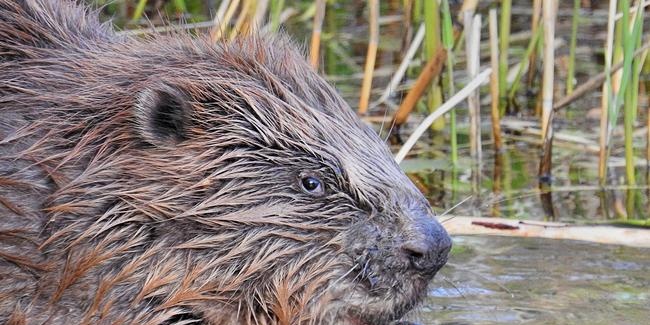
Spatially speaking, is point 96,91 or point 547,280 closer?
point 96,91

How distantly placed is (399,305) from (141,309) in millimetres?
560

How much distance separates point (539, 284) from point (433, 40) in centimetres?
154

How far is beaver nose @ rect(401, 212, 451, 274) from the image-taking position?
288 cm

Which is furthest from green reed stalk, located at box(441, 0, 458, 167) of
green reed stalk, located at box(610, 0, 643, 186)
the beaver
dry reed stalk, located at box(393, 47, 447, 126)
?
the beaver

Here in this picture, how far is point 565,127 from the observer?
574cm

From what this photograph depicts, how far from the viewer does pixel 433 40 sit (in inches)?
209

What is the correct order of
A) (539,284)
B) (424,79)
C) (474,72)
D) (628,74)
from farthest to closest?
(424,79), (474,72), (628,74), (539,284)

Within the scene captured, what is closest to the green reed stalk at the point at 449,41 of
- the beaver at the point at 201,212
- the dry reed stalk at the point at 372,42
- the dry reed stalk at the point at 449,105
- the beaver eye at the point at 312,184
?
the dry reed stalk at the point at 449,105

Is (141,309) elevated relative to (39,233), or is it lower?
lower

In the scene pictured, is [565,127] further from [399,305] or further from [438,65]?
[399,305]

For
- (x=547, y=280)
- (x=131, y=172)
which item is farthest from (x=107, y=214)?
(x=547, y=280)

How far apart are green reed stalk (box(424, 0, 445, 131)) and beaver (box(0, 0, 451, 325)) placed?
204 cm

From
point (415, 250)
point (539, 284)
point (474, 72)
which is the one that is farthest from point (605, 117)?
point (415, 250)

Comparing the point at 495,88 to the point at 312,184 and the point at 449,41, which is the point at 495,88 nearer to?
the point at 449,41
